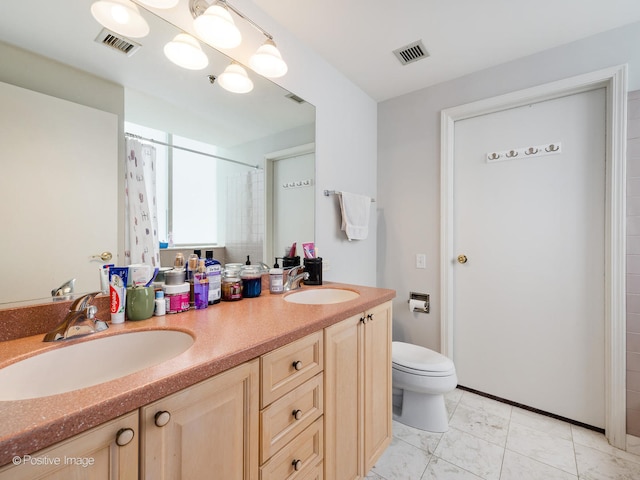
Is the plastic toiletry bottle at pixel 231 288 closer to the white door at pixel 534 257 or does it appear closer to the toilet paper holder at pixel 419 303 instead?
the toilet paper holder at pixel 419 303

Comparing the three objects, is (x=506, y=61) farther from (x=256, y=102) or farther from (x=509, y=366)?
(x=509, y=366)

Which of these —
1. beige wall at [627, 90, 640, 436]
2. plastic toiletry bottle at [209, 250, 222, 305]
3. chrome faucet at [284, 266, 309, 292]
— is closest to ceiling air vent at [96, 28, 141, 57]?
plastic toiletry bottle at [209, 250, 222, 305]

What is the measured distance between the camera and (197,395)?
654mm

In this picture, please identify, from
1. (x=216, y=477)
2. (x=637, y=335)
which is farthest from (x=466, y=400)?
(x=216, y=477)

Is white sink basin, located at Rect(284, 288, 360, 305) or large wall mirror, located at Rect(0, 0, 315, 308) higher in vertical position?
large wall mirror, located at Rect(0, 0, 315, 308)

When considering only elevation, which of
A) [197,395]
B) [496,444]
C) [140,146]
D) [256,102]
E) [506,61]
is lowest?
[496,444]

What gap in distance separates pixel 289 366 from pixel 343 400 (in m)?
0.40

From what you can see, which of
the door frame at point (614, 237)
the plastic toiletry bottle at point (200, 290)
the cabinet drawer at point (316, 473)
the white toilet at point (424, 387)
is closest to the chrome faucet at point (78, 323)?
the plastic toiletry bottle at point (200, 290)

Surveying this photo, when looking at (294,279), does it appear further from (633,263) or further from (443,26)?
(633,263)

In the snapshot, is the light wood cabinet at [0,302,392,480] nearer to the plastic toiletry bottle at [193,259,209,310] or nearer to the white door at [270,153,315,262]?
the plastic toiletry bottle at [193,259,209,310]

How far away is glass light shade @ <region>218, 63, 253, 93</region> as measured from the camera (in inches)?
55.6

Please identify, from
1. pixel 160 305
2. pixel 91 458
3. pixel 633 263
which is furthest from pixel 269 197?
pixel 633 263

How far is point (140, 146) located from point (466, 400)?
247cm

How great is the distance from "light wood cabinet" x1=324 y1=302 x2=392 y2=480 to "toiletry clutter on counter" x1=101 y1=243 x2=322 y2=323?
0.48 metres
